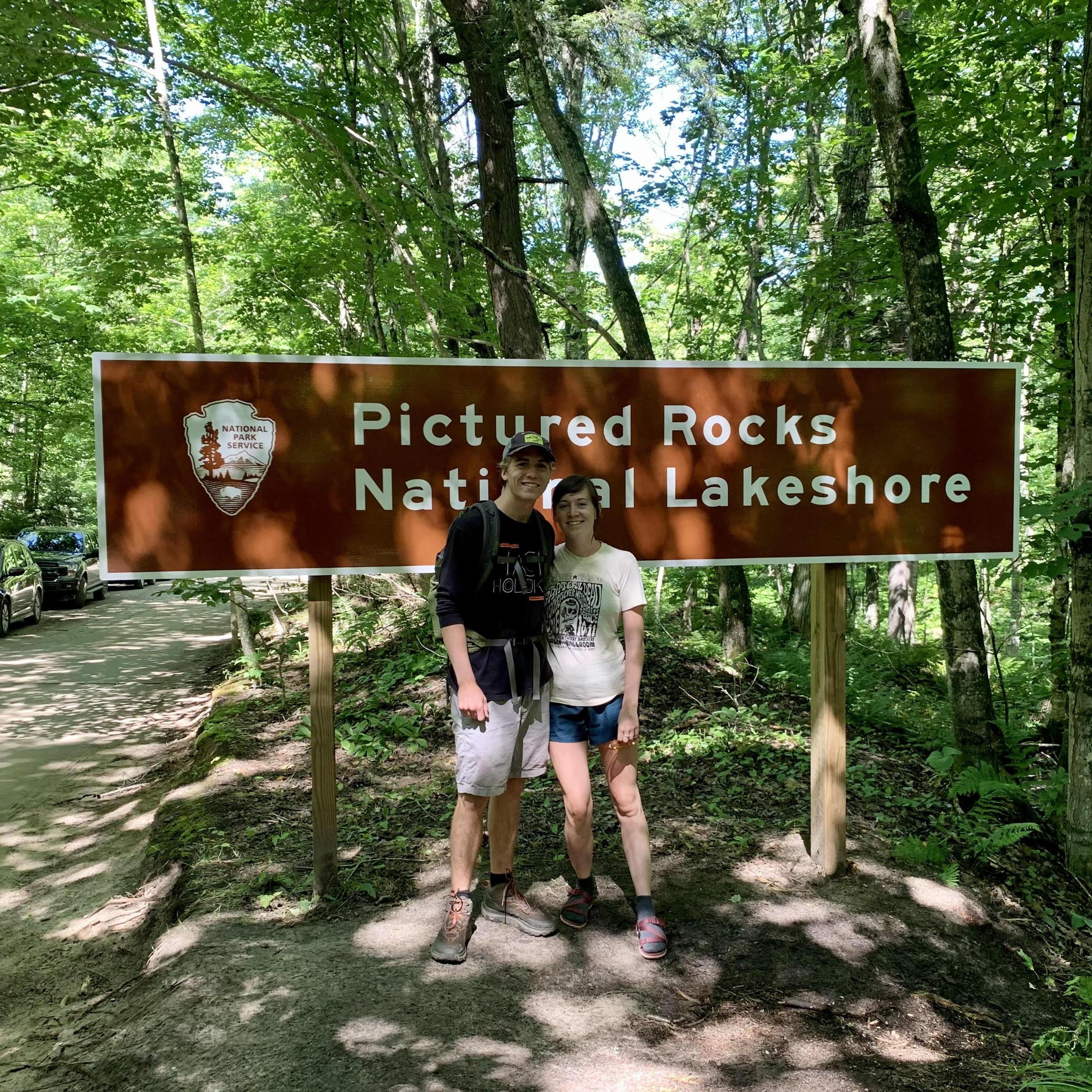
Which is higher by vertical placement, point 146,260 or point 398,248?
point 146,260

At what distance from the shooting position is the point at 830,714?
418cm

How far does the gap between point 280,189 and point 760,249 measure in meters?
11.6

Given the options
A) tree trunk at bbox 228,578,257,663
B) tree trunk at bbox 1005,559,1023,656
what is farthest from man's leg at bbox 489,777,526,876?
tree trunk at bbox 1005,559,1023,656

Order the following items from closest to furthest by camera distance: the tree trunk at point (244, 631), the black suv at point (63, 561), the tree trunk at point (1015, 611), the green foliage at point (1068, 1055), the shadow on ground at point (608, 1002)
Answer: the green foliage at point (1068, 1055) < the shadow on ground at point (608, 1002) < the tree trunk at point (244, 631) < the tree trunk at point (1015, 611) < the black suv at point (63, 561)

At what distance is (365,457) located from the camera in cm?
370

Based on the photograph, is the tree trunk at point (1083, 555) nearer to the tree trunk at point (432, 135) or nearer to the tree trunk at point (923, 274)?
the tree trunk at point (923, 274)

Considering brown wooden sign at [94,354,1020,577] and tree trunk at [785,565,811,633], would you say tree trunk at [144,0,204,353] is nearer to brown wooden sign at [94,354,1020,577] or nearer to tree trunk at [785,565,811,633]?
brown wooden sign at [94,354,1020,577]

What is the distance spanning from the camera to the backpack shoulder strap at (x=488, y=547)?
323 cm

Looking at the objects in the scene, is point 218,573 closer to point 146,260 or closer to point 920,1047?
point 920,1047

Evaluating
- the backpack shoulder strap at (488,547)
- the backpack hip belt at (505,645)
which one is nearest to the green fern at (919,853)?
the backpack hip belt at (505,645)

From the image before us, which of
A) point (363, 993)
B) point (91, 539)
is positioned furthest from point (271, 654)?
point (91, 539)

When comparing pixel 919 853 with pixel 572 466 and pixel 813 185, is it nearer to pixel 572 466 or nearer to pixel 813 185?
pixel 572 466

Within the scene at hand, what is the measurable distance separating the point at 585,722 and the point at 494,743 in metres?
0.40

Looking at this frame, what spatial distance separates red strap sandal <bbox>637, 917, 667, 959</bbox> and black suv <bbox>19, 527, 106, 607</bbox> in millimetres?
17848
